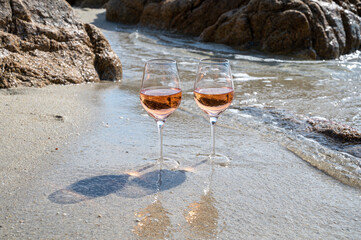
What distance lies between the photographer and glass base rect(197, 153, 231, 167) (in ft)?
7.84

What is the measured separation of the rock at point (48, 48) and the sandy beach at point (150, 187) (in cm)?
121

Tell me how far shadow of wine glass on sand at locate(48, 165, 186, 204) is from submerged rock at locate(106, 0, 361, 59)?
7.32 metres

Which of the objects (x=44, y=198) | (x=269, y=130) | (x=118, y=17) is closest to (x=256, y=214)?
(x=44, y=198)

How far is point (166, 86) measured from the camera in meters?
2.06

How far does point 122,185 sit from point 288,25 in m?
7.90

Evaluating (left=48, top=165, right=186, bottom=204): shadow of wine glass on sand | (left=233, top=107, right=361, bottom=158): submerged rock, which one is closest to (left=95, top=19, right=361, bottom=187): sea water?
(left=233, top=107, right=361, bottom=158): submerged rock

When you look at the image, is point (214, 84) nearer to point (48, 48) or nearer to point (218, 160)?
point (218, 160)

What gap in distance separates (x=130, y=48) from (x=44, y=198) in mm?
7448

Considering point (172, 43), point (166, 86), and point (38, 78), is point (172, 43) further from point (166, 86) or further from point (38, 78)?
point (166, 86)

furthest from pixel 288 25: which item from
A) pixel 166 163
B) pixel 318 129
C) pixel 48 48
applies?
pixel 166 163

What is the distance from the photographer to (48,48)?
4.72m

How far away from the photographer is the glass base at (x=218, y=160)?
2.39 metres

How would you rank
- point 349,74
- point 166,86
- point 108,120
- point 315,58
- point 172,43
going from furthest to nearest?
1. point 172,43
2. point 315,58
3. point 349,74
4. point 108,120
5. point 166,86

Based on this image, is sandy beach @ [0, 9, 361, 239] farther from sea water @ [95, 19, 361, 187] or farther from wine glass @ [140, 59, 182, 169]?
wine glass @ [140, 59, 182, 169]
